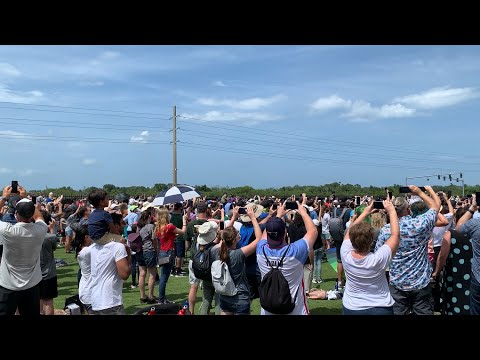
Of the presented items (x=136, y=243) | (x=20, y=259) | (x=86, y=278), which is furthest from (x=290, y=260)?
(x=136, y=243)

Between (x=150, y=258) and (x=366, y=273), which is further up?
(x=366, y=273)

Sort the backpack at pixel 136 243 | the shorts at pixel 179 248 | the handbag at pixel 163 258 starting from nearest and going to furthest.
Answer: the handbag at pixel 163 258
the backpack at pixel 136 243
the shorts at pixel 179 248

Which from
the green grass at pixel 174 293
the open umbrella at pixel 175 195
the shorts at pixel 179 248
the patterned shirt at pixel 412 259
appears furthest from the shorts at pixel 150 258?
the patterned shirt at pixel 412 259

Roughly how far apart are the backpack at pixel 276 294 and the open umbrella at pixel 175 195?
7321 mm

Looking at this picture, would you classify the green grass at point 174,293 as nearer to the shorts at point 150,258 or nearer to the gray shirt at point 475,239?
the shorts at point 150,258

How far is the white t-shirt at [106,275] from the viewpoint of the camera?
463cm

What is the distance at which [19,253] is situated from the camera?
4.99 metres

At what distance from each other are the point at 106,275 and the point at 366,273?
253cm

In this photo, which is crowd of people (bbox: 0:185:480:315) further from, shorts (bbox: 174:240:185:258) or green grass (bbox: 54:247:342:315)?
shorts (bbox: 174:240:185:258)

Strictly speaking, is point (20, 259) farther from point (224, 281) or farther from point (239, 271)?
point (239, 271)
